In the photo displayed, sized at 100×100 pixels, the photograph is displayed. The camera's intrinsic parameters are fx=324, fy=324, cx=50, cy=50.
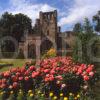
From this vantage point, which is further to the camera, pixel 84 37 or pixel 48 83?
pixel 84 37

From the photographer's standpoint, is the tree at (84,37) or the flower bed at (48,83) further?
the tree at (84,37)

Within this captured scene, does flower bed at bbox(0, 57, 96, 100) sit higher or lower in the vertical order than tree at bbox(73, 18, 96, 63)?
lower

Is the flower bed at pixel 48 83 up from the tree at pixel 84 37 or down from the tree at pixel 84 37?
down

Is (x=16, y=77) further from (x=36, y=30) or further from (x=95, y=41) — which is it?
(x=36, y=30)

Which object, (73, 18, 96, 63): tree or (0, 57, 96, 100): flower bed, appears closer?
(0, 57, 96, 100): flower bed

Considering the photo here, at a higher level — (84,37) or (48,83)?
(84,37)

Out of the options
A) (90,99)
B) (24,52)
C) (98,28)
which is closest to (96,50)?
(90,99)

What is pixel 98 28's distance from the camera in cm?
5053

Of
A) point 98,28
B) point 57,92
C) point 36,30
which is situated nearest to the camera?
point 57,92

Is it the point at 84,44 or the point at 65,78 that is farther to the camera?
the point at 84,44

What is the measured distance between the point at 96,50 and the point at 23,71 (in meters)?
8.35

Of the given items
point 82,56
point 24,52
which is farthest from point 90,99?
point 24,52

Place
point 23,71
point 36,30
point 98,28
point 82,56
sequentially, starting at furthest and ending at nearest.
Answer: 1. point 36,30
2. point 98,28
3. point 82,56
4. point 23,71

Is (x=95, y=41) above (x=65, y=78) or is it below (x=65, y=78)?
above
